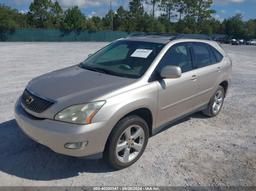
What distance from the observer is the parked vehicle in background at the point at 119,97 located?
10.1 feet

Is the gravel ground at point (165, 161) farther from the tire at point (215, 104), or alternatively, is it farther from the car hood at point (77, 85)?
the car hood at point (77, 85)

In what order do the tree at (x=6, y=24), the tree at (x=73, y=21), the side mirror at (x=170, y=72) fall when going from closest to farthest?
1. the side mirror at (x=170, y=72)
2. the tree at (x=6, y=24)
3. the tree at (x=73, y=21)

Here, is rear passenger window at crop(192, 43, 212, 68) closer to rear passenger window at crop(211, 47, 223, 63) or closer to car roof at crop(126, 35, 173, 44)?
rear passenger window at crop(211, 47, 223, 63)

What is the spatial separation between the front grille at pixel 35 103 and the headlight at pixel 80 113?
24 centimetres

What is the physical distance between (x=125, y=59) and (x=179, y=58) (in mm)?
914

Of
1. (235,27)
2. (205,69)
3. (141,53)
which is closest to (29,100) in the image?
(141,53)

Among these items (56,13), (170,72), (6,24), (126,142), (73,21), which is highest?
(56,13)

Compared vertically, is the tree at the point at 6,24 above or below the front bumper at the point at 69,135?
above

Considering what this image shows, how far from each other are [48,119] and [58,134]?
255 mm

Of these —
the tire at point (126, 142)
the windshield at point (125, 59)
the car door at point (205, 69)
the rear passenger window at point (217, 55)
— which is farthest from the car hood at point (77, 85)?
the rear passenger window at point (217, 55)

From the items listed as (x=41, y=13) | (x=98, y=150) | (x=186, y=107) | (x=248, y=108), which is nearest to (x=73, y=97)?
(x=98, y=150)

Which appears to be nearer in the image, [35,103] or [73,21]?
[35,103]

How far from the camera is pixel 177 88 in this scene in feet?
13.5

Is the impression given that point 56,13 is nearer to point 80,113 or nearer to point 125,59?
point 125,59
